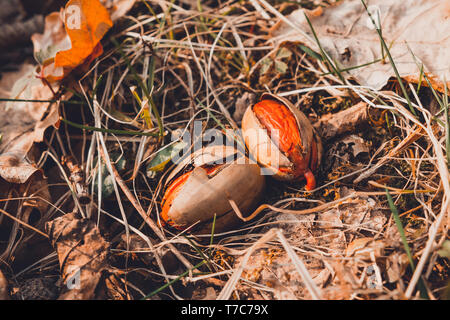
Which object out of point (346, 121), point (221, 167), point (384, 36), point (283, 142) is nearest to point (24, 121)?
point (221, 167)

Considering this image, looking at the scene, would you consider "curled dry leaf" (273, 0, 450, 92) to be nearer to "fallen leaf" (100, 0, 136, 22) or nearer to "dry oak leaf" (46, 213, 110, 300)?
"fallen leaf" (100, 0, 136, 22)

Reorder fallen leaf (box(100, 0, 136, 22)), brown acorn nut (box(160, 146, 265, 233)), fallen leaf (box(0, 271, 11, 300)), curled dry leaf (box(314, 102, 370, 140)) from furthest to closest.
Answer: fallen leaf (box(100, 0, 136, 22)) → curled dry leaf (box(314, 102, 370, 140)) → brown acorn nut (box(160, 146, 265, 233)) → fallen leaf (box(0, 271, 11, 300))

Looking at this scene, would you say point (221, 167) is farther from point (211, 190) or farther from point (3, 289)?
point (3, 289)

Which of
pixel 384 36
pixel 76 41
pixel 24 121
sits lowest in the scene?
pixel 24 121

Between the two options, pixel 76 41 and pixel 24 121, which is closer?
pixel 76 41

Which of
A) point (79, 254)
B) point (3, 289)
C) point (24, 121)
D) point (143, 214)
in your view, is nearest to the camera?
point (3, 289)

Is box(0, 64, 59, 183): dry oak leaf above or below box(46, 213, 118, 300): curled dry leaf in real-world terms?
above

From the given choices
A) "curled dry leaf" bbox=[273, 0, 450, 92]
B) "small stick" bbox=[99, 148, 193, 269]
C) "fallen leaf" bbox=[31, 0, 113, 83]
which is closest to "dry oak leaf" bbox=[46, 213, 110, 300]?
"small stick" bbox=[99, 148, 193, 269]

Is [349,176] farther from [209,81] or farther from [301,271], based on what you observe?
[209,81]
